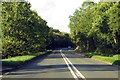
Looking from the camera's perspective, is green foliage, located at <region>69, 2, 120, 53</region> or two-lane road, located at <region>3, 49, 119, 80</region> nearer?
two-lane road, located at <region>3, 49, 119, 80</region>

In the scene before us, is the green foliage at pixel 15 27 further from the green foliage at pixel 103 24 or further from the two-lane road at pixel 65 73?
the two-lane road at pixel 65 73

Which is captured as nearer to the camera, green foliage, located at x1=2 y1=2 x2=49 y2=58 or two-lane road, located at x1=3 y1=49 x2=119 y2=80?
two-lane road, located at x1=3 y1=49 x2=119 y2=80

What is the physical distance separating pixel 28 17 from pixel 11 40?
5.96 m

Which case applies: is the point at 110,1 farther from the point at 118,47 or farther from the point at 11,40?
the point at 11,40

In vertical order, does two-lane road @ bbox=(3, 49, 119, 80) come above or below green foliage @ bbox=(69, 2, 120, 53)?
below

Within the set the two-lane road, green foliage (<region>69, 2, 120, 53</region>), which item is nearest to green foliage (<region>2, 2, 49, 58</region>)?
green foliage (<region>69, 2, 120, 53</region>)

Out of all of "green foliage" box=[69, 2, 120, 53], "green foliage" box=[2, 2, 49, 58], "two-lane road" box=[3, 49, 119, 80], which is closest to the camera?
"two-lane road" box=[3, 49, 119, 80]

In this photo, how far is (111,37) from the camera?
6594 centimetres

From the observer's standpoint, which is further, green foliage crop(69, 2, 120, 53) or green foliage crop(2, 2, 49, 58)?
green foliage crop(2, 2, 49, 58)

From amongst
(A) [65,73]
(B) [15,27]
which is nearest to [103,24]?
(B) [15,27]

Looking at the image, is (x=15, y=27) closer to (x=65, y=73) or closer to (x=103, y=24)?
(x=103, y=24)

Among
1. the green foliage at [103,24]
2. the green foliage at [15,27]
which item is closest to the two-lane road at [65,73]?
the green foliage at [103,24]

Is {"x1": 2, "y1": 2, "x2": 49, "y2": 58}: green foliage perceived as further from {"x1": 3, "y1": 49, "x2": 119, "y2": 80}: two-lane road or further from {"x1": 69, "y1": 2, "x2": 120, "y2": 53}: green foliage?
{"x1": 3, "y1": 49, "x2": 119, "y2": 80}: two-lane road

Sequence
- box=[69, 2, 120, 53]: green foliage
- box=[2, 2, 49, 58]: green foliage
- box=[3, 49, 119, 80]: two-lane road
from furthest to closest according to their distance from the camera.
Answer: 1. box=[2, 2, 49, 58]: green foliage
2. box=[69, 2, 120, 53]: green foliage
3. box=[3, 49, 119, 80]: two-lane road
